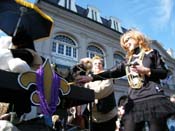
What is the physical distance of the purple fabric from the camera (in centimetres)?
169

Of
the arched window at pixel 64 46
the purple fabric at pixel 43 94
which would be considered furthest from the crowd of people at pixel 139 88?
the arched window at pixel 64 46

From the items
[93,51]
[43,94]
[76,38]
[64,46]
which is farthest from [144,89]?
[93,51]

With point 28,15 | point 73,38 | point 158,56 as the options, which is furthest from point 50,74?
point 73,38

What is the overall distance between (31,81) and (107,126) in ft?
4.08

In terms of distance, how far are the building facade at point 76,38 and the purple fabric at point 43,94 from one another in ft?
37.7

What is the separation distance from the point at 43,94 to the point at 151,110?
818mm

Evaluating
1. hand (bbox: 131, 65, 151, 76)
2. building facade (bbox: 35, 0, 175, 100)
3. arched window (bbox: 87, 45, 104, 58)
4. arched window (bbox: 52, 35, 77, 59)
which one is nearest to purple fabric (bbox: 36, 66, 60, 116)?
hand (bbox: 131, 65, 151, 76)

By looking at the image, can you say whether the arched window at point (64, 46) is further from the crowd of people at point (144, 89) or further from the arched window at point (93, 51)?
the crowd of people at point (144, 89)

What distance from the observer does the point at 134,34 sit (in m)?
2.33

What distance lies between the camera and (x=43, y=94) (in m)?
1.71

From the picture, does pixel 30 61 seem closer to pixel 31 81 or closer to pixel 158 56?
pixel 31 81

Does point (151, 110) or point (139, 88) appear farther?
point (139, 88)

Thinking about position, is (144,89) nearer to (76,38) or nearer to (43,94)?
(43,94)

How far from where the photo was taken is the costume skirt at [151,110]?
1900 mm
